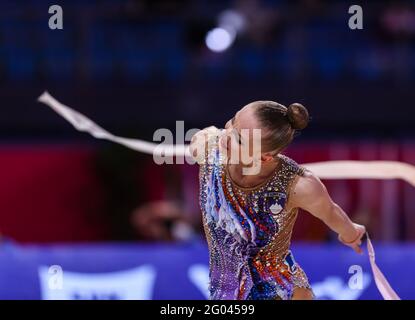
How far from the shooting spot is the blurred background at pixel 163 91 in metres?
7.26

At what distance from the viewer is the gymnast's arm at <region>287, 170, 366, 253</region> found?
10.2ft

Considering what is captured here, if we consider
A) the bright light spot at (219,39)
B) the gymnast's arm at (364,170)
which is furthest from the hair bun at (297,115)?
the bright light spot at (219,39)

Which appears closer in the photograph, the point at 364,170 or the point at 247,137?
the point at 247,137

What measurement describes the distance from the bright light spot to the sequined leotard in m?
3.92

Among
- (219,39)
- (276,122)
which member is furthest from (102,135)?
(219,39)

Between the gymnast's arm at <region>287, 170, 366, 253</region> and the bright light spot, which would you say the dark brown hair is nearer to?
the gymnast's arm at <region>287, 170, 366, 253</region>

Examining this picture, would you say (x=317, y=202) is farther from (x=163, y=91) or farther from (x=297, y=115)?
(x=163, y=91)

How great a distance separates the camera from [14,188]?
7375 millimetres

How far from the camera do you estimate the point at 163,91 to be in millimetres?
7320

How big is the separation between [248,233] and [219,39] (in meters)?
4.12

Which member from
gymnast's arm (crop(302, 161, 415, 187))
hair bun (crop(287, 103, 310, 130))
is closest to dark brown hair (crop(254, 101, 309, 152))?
hair bun (crop(287, 103, 310, 130))

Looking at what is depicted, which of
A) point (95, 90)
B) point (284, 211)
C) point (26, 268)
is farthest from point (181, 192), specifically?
point (284, 211)
